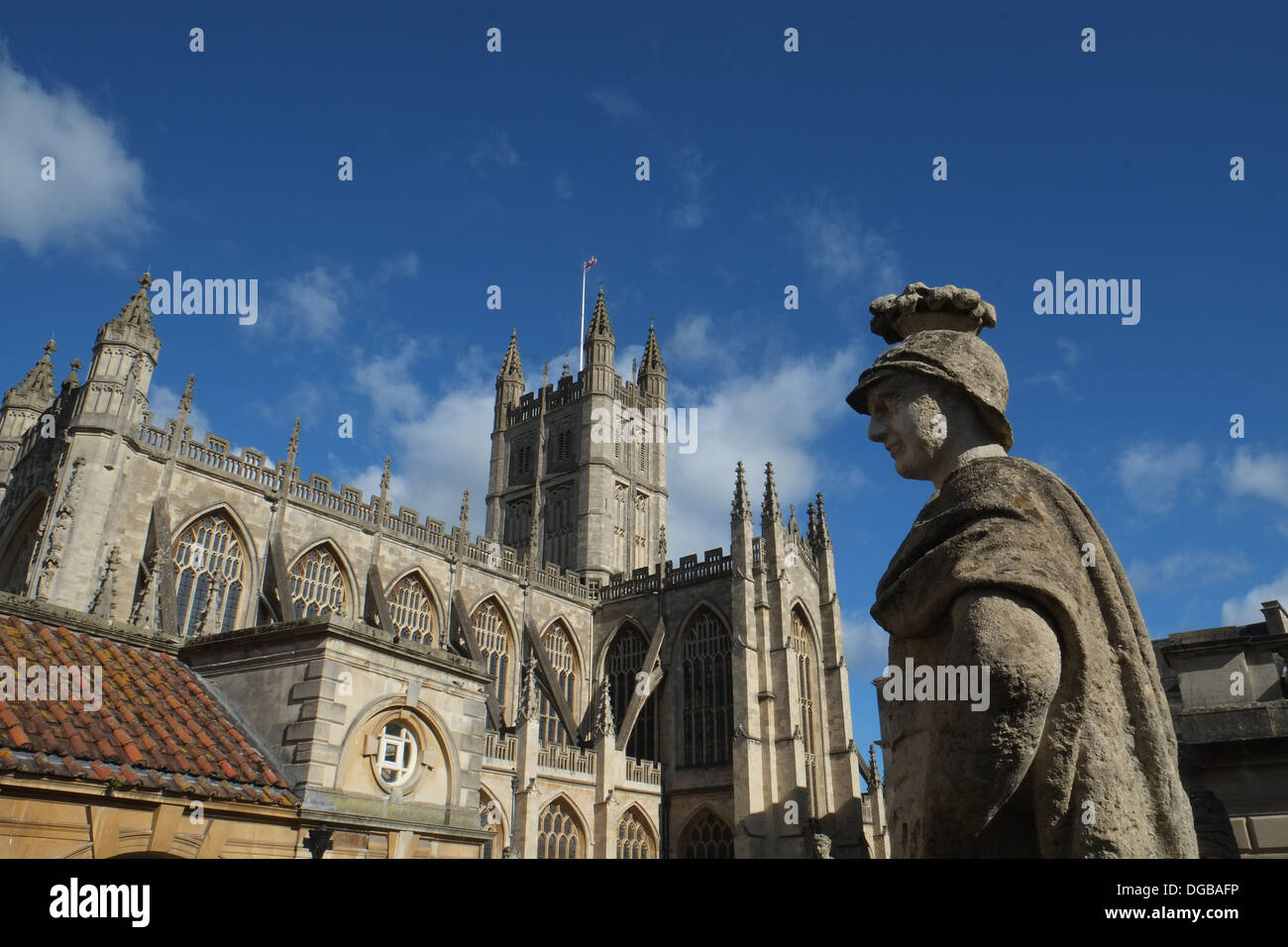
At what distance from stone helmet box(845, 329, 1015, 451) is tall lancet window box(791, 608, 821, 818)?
2778 centimetres

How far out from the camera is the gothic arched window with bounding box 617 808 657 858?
89.3 feet

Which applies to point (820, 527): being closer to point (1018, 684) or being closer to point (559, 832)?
point (559, 832)

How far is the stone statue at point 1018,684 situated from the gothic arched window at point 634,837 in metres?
26.5

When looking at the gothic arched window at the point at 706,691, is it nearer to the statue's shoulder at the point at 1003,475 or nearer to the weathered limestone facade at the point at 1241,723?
the weathered limestone facade at the point at 1241,723

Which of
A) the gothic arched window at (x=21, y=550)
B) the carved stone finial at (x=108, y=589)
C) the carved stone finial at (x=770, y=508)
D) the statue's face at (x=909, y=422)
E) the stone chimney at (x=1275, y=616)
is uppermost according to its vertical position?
the carved stone finial at (x=770, y=508)

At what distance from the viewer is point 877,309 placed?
323cm

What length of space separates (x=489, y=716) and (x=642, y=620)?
7762 mm

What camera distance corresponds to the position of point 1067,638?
7.49 feet

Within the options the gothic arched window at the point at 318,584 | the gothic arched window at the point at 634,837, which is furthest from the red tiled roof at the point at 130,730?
the gothic arched window at the point at 634,837

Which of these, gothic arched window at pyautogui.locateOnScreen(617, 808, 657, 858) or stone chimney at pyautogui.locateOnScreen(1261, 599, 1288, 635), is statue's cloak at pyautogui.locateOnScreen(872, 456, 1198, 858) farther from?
gothic arched window at pyautogui.locateOnScreen(617, 808, 657, 858)

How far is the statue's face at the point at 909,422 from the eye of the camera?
2.80 m

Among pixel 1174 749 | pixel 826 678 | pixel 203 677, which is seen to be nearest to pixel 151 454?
pixel 203 677

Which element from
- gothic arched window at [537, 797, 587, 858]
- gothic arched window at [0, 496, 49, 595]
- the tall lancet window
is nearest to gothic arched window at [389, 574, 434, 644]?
gothic arched window at [537, 797, 587, 858]
